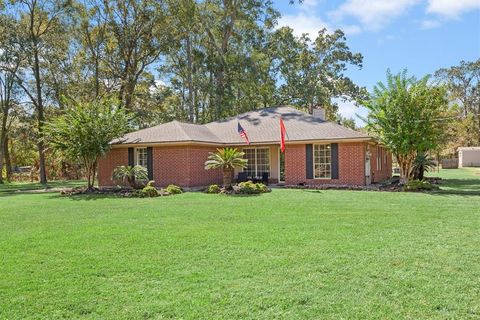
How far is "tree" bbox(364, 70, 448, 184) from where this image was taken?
16.8 meters

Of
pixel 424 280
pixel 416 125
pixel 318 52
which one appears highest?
pixel 318 52

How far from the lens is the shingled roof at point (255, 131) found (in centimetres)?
1930

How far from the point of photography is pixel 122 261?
235 inches

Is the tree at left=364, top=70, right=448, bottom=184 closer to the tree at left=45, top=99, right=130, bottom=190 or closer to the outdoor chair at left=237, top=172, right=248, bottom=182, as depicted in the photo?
the outdoor chair at left=237, top=172, right=248, bottom=182

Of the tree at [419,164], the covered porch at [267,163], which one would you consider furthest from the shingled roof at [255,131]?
the tree at [419,164]

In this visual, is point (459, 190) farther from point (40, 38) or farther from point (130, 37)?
point (40, 38)

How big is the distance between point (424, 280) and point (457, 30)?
57.6 feet

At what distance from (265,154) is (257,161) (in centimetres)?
55

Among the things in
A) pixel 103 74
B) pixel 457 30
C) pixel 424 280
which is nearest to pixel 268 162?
pixel 457 30

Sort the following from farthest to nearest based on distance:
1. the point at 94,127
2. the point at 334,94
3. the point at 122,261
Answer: the point at 334,94, the point at 94,127, the point at 122,261

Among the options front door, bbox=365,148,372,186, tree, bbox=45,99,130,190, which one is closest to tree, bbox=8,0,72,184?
tree, bbox=45,99,130,190

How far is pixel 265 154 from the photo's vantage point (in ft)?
69.3

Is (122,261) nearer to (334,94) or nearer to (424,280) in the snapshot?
(424,280)

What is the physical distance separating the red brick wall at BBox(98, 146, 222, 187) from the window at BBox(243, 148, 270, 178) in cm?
196
